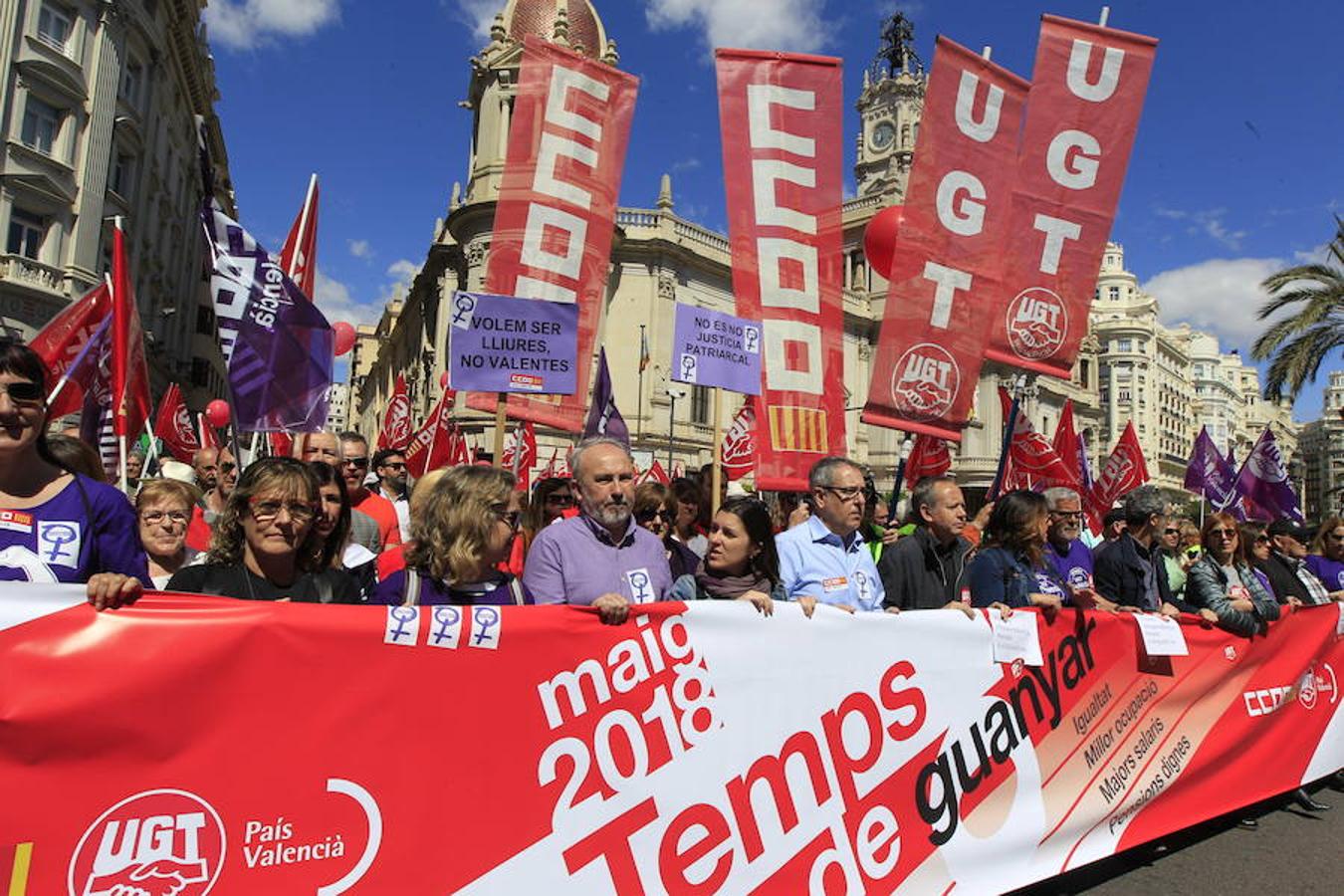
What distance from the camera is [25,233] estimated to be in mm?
21219

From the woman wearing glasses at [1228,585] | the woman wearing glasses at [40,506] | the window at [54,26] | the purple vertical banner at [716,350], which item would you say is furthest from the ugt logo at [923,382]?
the window at [54,26]

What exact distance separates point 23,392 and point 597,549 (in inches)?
72.9

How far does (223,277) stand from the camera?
190 inches

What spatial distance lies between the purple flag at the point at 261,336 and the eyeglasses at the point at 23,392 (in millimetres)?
2268

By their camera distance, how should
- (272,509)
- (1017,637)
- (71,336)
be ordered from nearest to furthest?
(272,509), (1017,637), (71,336)

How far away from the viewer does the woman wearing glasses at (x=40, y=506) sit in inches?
90.4

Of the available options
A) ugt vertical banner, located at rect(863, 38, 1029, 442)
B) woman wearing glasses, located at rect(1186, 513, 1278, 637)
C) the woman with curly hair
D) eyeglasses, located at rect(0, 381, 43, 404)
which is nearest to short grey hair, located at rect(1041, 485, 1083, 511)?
woman wearing glasses, located at rect(1186, 513, 1278, 637)

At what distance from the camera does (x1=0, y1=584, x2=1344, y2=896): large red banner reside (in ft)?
6.81

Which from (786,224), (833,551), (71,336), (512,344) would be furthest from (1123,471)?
(71,336)

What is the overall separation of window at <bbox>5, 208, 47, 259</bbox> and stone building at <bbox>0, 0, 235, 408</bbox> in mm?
26

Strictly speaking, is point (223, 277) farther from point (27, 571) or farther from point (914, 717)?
point (914, 717)

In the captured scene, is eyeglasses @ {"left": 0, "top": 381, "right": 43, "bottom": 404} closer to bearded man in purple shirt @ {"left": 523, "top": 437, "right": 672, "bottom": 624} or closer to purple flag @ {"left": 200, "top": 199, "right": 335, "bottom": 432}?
bearded man in purple shirt @ {"left": 523, "top": 437, "right": 672, "bottom": 624}

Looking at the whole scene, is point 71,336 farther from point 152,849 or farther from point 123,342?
point 152,849

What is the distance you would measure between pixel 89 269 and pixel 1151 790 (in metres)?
26.6
